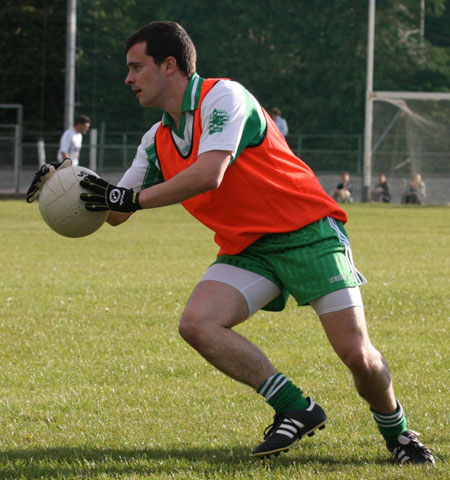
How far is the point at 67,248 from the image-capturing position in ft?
50.7

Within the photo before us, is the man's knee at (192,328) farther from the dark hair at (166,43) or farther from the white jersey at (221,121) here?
the dark hair at (166,43)

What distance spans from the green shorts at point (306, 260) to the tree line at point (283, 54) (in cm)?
2832

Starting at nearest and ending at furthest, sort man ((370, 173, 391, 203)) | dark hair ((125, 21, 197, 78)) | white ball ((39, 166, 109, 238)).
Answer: dark hair ((125, 21, 197, 78))
white ball ((39, 166, 109, 238))
man ((370, 173, 391, 203))

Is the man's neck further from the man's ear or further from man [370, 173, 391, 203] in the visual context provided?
man [370, 173, 391, 203]

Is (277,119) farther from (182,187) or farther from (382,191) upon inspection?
(182,187)

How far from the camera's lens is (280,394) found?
4.57 m

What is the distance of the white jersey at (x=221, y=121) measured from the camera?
173 inches

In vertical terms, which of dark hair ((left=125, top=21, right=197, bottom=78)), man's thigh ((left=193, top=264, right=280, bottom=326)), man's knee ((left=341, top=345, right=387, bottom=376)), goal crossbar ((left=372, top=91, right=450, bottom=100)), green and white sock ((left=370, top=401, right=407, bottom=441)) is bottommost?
goal crossbar ((left=372, top=91, right=450, bottom=100))

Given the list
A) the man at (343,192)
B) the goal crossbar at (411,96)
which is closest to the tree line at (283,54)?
the goal crossbar at (411,96)

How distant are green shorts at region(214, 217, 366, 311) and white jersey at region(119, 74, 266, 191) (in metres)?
0.46

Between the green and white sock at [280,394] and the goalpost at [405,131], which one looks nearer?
the green and white sock at [280,394]

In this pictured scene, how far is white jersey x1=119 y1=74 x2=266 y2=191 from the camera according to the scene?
4383 mm

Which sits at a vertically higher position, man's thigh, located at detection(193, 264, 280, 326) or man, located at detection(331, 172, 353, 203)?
man's thigh, located at detection(193, 264, 280, 326)

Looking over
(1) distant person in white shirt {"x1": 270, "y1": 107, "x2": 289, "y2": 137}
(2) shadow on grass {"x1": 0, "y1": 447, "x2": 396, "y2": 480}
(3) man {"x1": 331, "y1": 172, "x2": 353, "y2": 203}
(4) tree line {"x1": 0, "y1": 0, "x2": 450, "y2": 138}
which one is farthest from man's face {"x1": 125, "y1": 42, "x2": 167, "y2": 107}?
(4) tree line {"x1": 0, "y1": 0, "x2": 450, "y2": 138}
